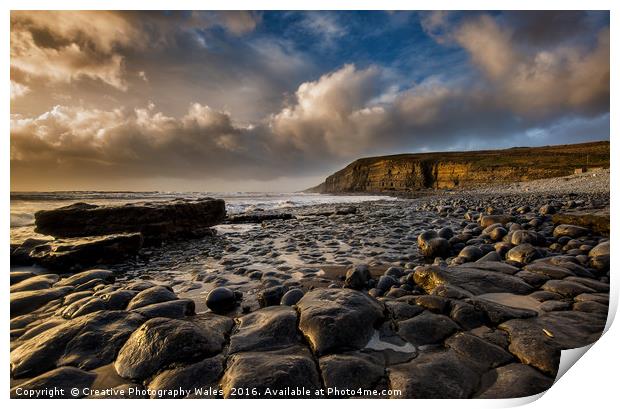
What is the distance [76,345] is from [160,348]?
30.0 inches

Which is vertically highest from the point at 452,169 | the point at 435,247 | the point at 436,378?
the point at 452,169

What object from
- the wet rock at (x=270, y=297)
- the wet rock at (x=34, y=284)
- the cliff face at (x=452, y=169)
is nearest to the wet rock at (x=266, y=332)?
the wet rock at (x=270, y=297)

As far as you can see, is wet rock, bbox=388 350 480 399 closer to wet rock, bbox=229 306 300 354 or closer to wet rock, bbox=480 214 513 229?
wet rock, bbox=229 306 300 354

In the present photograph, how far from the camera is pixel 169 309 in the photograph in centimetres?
263

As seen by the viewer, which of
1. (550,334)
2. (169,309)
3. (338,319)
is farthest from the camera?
(169,309)

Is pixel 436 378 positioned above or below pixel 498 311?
below

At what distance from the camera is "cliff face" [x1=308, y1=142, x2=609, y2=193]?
3509 cm

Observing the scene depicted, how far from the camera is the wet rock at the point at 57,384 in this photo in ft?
5.96

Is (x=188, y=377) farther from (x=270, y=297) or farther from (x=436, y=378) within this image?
(x=436, y=378)

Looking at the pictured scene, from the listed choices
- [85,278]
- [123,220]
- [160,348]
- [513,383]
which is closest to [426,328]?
[513,383]

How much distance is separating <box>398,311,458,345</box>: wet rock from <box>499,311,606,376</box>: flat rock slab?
42 cm

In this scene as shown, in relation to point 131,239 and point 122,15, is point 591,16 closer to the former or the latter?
point 122,15

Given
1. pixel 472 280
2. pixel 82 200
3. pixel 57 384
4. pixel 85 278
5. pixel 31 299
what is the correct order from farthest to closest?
pixel 82 200 < pixel 85 278 < pixel 472 280 < pixel 31 299 < pixel 57 384

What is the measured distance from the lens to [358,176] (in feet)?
245
